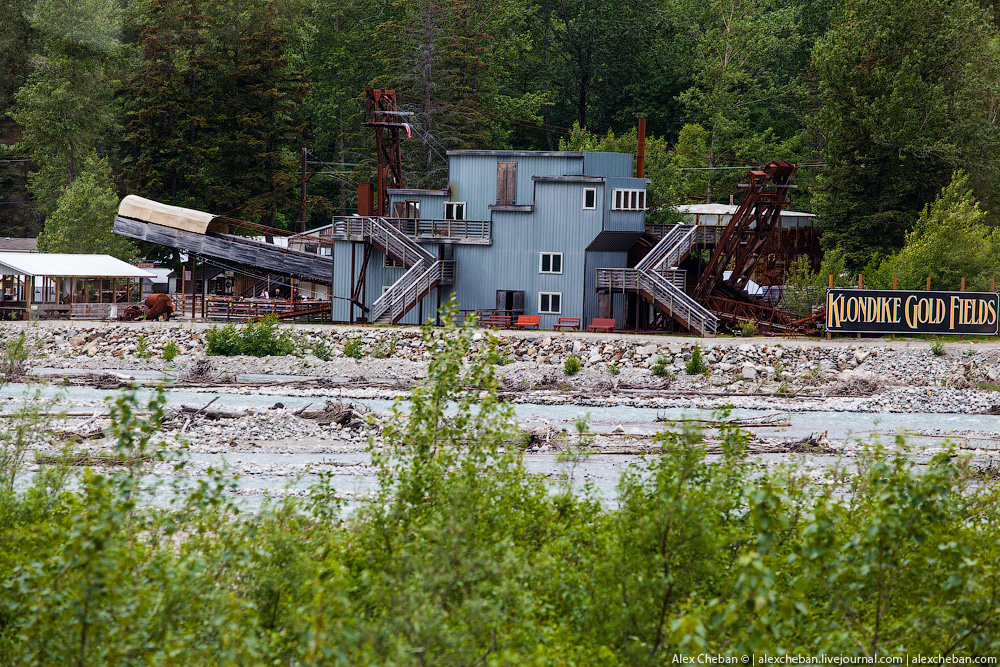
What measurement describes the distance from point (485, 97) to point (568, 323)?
103ft

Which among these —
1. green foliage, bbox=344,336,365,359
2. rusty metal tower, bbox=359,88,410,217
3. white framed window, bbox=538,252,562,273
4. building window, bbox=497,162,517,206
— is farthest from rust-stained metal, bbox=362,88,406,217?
green foliage, bbox=344,336,365,359

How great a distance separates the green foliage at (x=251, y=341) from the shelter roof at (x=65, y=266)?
11074mm

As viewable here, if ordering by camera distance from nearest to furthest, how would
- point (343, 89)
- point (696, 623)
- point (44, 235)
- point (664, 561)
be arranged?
point (696, 623), point (664, 561), point (44, 235), point (343, 89)

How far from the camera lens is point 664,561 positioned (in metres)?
8.86

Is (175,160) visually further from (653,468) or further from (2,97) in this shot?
(653,468)

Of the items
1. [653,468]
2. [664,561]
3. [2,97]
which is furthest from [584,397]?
[2,97]

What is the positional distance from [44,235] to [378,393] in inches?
1316

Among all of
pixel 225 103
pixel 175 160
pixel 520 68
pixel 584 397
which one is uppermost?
pixel 520 68

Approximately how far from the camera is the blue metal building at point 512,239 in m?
42.7

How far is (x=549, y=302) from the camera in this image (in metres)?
43.2

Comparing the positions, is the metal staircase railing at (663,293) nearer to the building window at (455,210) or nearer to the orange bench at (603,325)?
the orange bench at (603,325)

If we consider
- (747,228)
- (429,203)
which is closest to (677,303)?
(747,228)

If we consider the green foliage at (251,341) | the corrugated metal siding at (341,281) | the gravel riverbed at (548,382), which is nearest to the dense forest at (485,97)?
the gravel riverbed at (548,382)

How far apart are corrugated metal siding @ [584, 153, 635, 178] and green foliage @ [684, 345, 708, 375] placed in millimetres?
11100
